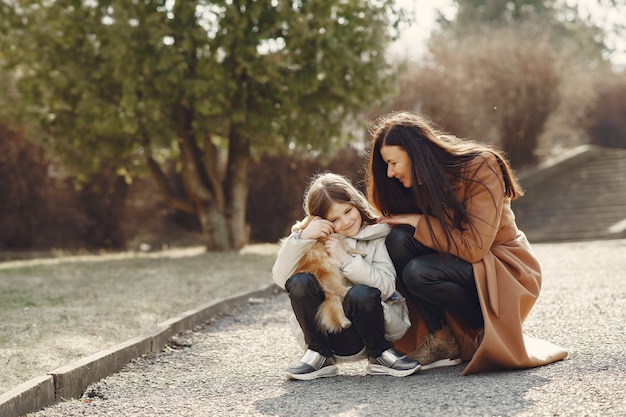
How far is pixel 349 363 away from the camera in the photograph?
5484 millimetres

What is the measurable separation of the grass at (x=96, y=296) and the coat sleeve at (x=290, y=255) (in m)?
1.57

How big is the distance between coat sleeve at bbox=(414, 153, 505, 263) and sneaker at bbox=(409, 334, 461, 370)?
1.91 feet

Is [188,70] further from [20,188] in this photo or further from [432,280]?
[432,280]

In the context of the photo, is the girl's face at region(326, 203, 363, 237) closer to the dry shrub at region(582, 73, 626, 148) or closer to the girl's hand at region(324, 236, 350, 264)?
the girl's hand at region(324, 236, 350, 264)

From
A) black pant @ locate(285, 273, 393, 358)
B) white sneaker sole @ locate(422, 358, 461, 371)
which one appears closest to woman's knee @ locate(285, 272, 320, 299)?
black pant @ locate(285, 273, 393, 358)

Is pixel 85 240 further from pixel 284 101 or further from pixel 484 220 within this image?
pixel 484 220

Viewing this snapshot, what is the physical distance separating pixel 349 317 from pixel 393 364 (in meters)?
0.40

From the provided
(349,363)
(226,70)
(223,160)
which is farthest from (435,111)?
(349,363)

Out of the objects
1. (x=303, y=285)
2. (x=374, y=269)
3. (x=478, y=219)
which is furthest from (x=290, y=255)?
(x=478, y=219)

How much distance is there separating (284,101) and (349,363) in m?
9.05

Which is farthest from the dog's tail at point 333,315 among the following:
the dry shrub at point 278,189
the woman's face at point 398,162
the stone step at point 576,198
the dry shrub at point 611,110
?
the dry shrub at point 611,110

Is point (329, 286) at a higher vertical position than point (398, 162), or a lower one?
lower

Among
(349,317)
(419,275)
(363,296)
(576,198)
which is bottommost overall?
(349,317)

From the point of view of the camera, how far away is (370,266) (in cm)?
475
